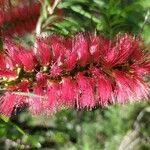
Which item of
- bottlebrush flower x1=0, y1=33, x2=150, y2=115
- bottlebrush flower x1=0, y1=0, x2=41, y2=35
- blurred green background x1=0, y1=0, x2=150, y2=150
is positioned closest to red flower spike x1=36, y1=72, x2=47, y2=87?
bottlebrush flower x1=0, y1=33, x2=150, y2=115

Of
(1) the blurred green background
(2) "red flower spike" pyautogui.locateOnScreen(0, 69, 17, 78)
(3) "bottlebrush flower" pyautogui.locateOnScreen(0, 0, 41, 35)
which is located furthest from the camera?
(1) the blurred green background

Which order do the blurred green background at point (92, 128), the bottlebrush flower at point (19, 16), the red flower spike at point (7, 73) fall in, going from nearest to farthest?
the red flower spike at point (7, 73) < the bottlebrush flower at point (19, 16) < the blurred green background at point (92, 128)

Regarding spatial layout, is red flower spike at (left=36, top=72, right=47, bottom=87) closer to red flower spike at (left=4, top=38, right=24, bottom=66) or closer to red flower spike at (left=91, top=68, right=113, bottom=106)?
red flower spike at (left=4, top=38, right=24, bottom=66)

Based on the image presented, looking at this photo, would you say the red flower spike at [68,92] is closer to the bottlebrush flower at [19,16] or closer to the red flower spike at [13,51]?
the red flower spike at [13,51]

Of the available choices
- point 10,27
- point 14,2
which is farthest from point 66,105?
point 14,2

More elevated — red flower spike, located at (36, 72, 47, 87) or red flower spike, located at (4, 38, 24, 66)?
red flower spike, located at (4, 38, 24, 66)

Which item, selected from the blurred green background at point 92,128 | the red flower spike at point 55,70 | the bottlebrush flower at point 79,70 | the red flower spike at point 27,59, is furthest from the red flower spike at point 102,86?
the blurred green background at point 92,128

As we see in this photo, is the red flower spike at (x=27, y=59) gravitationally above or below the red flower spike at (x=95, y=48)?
below

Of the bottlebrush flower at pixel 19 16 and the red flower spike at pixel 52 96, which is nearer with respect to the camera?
the red flower spike at pixel 52 96
